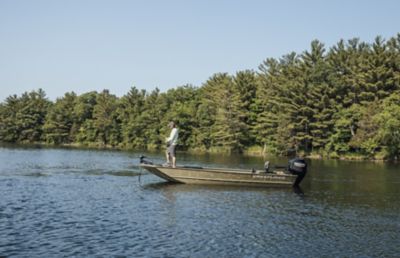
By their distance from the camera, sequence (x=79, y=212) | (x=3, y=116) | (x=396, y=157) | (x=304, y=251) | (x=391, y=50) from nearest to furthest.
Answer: (x=304, y=251) → (x=79, y=212) → (x=396, y=157) → (x=391, y=50) → (x=3, y=116)

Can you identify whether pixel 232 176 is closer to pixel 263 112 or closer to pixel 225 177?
pixel 225 177

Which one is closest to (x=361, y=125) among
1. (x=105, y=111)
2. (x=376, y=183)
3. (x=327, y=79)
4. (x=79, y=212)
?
(x=327, y=79)

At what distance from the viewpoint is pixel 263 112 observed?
266 feet

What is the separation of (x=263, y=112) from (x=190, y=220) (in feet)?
210

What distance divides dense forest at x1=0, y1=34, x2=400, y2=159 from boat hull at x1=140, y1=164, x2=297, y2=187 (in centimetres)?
3391

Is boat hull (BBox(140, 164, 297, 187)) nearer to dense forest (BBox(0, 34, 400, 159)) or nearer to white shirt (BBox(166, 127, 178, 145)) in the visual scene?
white shirt (BBox(166, 127, 178, 145))

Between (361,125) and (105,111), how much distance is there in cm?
6567

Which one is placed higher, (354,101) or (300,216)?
(354,101)

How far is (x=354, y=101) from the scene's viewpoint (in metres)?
69.9

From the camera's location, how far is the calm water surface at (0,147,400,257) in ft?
46.3

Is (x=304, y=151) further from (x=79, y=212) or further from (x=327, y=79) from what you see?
(x=79, y=212)

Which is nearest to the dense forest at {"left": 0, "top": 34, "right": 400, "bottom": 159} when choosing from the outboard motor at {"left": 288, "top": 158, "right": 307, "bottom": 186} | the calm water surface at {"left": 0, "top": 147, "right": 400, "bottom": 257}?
the outboard motor at {"left": 288, "top": 158, "right": 307, "bottom": 186}

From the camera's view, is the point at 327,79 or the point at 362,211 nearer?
the point at 362,211

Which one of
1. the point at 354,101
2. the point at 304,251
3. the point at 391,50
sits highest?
the point at 391,50
